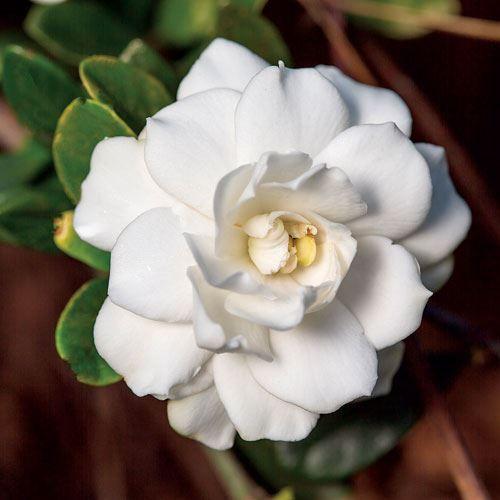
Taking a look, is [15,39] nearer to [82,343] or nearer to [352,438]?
[82,343]

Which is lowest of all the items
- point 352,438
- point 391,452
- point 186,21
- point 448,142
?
point 391,452

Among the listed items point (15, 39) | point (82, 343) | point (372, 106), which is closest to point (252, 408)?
point (82, 343)

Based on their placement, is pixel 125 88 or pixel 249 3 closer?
pixel 125 88

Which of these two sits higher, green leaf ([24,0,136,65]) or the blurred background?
green leaf ([24,0,136,65])

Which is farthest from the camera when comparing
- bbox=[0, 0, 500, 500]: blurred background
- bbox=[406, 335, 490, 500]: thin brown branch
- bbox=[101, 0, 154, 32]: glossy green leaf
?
bbox=[0, 0, 500, 500]: blurred background

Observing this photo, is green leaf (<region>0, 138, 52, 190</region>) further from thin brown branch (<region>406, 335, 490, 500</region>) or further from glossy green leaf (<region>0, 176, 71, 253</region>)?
thin brown branch (<region>406, 335, 490, 500</region>)

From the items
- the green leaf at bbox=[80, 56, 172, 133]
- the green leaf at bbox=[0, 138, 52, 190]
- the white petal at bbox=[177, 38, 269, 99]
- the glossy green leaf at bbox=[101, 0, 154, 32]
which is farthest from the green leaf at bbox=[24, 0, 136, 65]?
the white petal at bbox=[177, 38, 269, 99]

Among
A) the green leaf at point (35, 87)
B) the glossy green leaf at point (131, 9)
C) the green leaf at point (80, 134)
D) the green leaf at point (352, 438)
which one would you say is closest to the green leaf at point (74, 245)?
the green leaf at point (80, 134)

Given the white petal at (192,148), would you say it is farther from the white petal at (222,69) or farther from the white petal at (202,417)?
the white petal at (202,417)
